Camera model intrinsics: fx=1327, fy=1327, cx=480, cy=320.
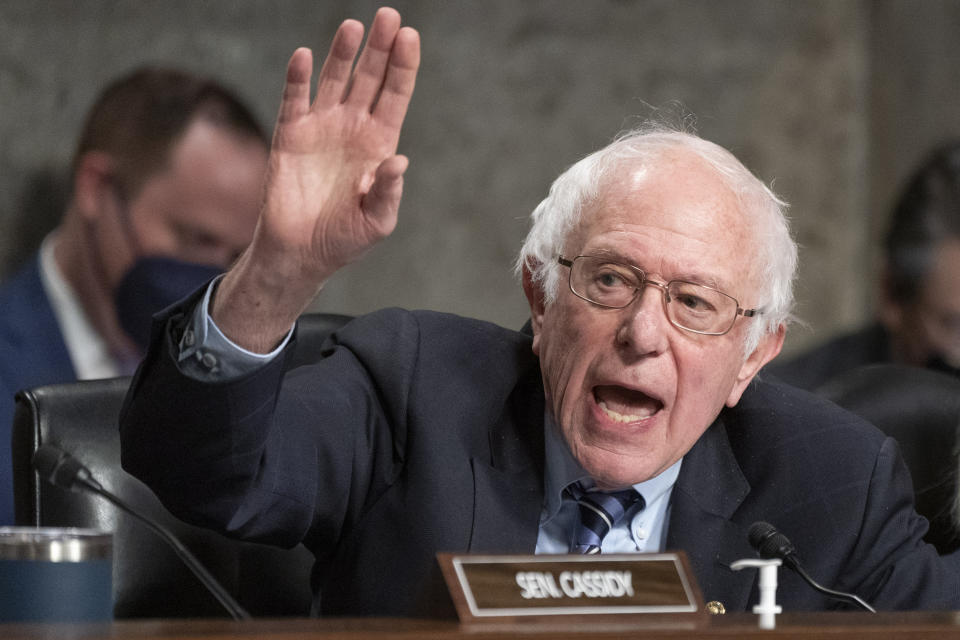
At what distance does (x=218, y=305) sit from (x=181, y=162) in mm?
2207

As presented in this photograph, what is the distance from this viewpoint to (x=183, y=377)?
1325mm

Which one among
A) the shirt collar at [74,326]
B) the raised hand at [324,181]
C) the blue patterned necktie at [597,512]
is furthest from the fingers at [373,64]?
the shirt collar at [74,326]

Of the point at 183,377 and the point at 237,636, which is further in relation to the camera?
the point at 183,377

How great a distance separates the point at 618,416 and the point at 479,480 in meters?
0.19

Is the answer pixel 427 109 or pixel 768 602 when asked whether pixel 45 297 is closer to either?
pixel 427 109

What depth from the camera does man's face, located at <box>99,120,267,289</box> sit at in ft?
11.0

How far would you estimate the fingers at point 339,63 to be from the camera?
131cm

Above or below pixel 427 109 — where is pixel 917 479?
below

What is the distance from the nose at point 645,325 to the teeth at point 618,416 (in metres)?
0.08

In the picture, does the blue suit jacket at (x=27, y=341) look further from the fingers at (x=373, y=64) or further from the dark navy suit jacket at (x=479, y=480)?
the fingers at (x=373, y=64)

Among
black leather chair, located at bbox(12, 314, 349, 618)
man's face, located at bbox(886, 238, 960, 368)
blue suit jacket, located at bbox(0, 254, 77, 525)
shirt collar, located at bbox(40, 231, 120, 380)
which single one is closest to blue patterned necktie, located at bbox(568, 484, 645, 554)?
black leather chair, located at bbox(12, 314, 349, 618)

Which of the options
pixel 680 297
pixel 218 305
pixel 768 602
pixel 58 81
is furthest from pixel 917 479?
pixel 58 81

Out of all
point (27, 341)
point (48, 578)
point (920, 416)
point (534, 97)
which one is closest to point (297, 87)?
point (48, 578)

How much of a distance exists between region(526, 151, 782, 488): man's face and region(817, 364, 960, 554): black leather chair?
610mm
